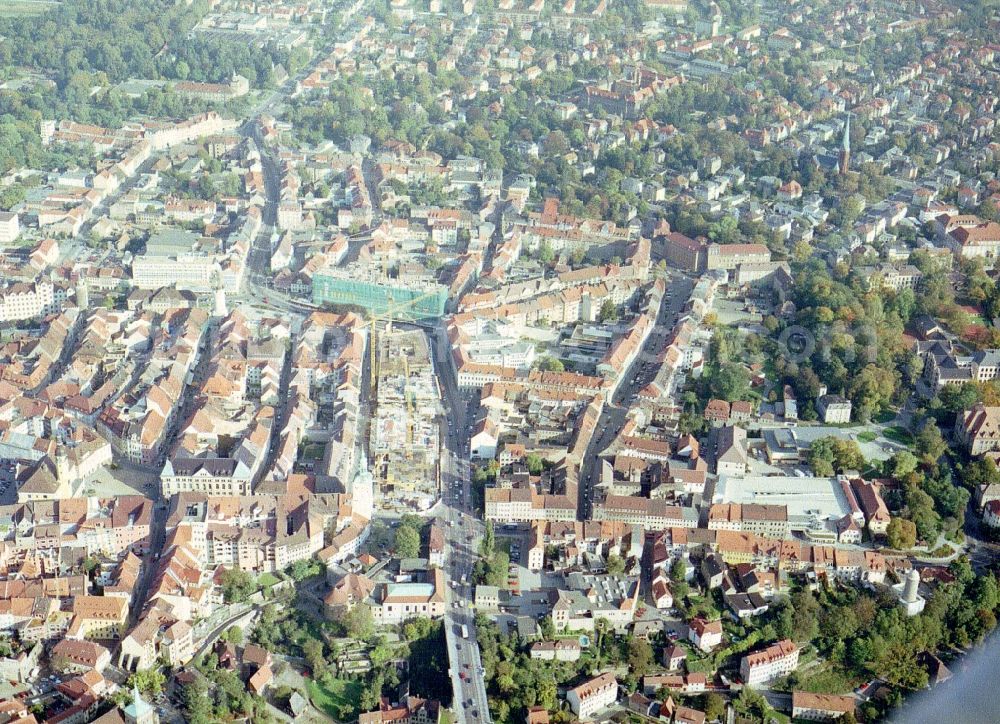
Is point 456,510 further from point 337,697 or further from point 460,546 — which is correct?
point 337,697

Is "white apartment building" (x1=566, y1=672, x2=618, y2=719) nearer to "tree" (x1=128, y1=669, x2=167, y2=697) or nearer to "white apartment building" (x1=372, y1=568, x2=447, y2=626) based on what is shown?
"white apartment building" (x1=372, y1=568, x2=447, y2=626)

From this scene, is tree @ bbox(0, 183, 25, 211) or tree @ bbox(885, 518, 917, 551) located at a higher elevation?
tree @ bbox(0, 183, 25, 211)

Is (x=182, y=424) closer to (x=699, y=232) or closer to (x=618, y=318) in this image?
(x=618, y=318)

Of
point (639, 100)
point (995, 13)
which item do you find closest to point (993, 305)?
point (639, 100)

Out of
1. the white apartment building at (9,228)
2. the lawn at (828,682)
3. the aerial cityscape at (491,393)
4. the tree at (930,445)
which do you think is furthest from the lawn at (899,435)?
the white apartment building at (9,228)

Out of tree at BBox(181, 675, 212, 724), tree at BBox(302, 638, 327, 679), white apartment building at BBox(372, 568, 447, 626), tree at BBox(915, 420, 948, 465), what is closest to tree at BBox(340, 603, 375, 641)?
white apartment building at BBox(372, 568, 447, 626)

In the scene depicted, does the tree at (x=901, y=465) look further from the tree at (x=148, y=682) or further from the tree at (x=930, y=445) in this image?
the tree at (x=148, y=682)

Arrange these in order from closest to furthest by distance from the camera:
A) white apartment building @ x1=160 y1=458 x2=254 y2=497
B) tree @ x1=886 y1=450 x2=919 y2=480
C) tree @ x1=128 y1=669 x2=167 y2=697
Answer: tree @ x1=128 y1=669 x2=167 y2=697 → white apartment building @ x1=160 y1=458 x2=254 y2=497 → tree @ x1=886 y1=450 x2=919 y2=480
